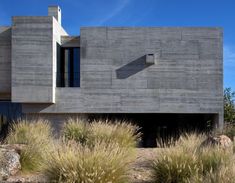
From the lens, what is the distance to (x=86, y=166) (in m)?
6.30

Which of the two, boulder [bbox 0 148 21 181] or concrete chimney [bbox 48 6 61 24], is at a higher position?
concrete chimney [bbox 48 6 61 24]

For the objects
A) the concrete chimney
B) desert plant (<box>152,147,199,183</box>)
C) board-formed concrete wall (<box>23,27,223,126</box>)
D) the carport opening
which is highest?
the concrete chimney

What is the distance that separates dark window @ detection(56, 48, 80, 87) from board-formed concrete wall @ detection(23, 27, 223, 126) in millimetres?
938

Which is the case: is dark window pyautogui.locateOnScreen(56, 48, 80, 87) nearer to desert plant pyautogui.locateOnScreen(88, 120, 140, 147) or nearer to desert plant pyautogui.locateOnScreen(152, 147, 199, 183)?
desert plant pyautogui.locateOnScreen(88, 120, 140, 147)

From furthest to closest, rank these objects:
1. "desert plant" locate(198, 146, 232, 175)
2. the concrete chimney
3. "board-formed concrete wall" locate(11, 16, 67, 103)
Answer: the concrete chimney → "board-formed concrete wall" locate(11, 16, 67, 103) → "desert plant" locate(198, 146, 232, 175)

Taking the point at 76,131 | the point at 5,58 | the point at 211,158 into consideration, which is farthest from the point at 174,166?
the point at 5,58

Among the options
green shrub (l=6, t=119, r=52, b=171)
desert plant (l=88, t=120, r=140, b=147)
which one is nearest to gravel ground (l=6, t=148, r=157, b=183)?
green shrub (l=6, t=119, r=52, b=171)

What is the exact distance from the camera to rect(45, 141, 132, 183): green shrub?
6.21 metres

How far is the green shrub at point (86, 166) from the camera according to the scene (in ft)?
20.4

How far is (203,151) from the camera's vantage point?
7480 millimetres

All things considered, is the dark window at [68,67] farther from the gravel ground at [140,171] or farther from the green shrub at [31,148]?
the gravel ground at [140,171]

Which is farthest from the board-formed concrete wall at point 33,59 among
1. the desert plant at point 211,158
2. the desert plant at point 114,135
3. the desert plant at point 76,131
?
the desert plant at point 211,158

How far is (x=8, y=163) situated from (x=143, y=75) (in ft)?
40.0

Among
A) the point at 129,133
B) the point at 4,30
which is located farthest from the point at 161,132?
the point at 129,133
